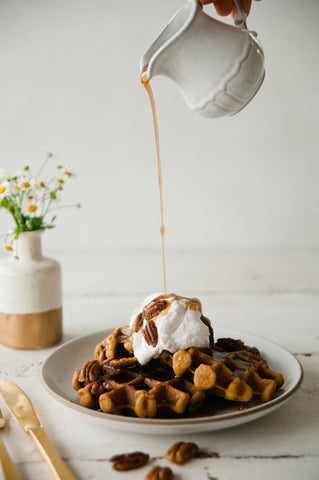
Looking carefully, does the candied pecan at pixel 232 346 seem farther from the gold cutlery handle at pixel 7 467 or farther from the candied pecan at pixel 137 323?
the gold cutlery handle at pixel 7 467

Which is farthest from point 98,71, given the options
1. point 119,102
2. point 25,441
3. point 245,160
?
point 25,441

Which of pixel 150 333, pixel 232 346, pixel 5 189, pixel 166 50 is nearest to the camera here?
pixel 166 50

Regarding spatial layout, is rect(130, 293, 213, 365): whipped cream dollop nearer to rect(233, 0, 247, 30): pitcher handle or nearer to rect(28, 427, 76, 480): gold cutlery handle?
rect(28, 427, 76, 480): gold cutlery handle

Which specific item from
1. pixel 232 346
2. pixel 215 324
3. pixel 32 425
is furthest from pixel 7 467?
pixel 215 324

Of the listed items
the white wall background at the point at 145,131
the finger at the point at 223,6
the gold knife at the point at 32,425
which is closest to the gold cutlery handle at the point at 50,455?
the gold knife at the point at 32,425

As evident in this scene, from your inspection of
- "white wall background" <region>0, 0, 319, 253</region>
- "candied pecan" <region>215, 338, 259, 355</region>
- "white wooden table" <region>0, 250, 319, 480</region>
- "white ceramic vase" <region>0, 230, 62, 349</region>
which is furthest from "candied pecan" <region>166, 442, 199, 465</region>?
"white wall background" <region>0, 0, 319, 253</region>

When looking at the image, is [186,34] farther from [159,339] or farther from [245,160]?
[245,160]

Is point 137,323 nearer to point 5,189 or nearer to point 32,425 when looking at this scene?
point 32,425
